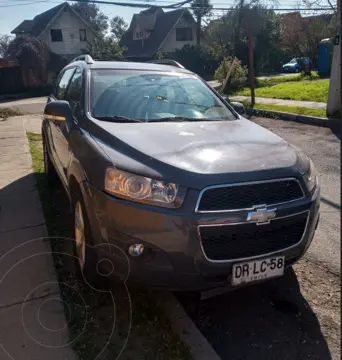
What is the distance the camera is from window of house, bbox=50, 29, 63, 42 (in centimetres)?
3768

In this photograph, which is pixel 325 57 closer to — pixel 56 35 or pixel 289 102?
pixel 289 102

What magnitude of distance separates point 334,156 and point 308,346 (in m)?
4.87

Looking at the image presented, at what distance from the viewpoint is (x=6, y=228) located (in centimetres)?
409

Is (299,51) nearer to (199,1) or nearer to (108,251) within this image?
(199,1)

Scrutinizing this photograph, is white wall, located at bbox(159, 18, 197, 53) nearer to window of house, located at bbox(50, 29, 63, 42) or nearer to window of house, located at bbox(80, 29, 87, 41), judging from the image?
window of house, located at bbox(80, 29, 87, 41)

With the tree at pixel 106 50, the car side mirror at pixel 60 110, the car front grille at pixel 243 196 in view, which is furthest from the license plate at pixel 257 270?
the tree at pixel 106 50

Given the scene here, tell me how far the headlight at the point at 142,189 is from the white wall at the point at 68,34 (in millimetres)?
39042

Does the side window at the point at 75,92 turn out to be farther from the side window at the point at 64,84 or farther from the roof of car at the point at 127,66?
the side window at the point at 64,84

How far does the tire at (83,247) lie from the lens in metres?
2.66

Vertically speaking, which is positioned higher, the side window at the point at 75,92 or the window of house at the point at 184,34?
the window of house at the point at 184,34

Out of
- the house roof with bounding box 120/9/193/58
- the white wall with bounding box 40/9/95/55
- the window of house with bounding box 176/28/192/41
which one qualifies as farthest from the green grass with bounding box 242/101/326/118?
the window of house with bounding box 176/28/192/41

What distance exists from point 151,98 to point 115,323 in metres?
2.11

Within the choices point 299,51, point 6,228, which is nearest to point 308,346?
point 6,228

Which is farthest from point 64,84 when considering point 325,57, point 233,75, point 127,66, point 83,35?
point 83,35
